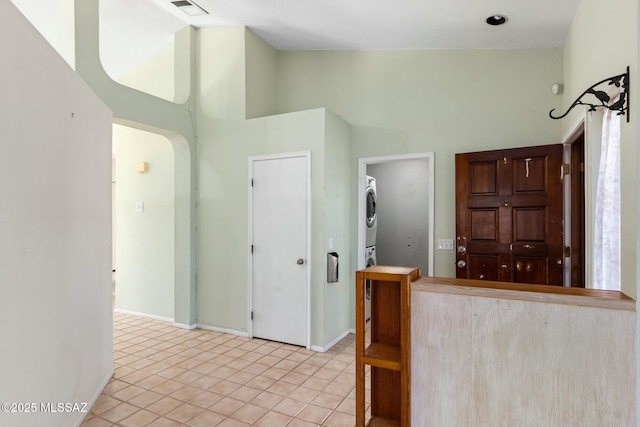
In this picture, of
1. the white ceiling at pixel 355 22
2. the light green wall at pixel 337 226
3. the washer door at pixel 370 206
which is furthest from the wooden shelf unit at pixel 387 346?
the washer door at pixel 370 206

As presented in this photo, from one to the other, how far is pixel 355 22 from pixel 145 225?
3.58 metres

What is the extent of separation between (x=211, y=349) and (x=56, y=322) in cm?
181

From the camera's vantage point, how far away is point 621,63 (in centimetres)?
166

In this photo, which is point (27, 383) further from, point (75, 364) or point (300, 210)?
point (300, 210)

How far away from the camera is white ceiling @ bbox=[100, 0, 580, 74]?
272 centimetres

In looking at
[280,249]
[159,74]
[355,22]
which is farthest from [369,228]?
[159,74]

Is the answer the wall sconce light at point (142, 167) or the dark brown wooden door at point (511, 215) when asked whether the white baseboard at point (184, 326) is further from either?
the dark brown wooden door at point (511, 215)

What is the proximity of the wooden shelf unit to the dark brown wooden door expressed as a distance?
1.83m

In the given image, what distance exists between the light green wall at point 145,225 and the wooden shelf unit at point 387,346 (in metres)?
3.42

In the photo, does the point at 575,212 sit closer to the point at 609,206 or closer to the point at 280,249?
the point at 609,206

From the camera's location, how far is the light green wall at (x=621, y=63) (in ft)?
4.75

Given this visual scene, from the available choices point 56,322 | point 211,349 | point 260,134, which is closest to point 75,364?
point 56,322

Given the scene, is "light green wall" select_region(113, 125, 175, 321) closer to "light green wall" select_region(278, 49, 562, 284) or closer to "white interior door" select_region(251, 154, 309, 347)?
"white interior door" select_region(251, 154, 309, 347)

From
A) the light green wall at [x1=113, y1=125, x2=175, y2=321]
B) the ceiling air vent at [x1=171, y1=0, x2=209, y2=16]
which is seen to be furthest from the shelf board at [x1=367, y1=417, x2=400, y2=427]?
the ceiling air vent at [x1=171, y1=0, x2=209, y2=16]
